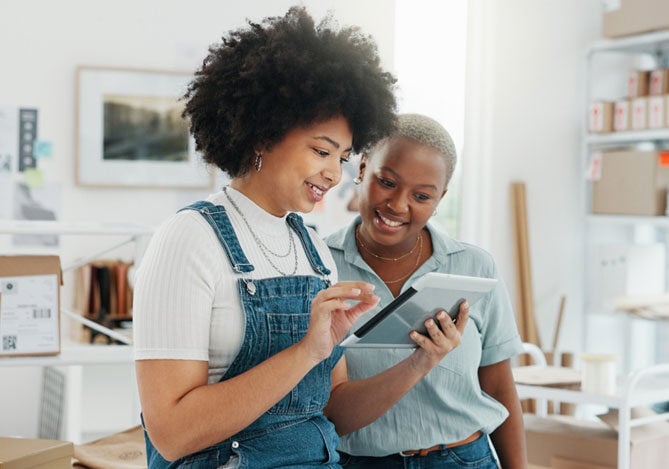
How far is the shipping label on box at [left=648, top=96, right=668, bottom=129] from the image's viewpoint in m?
4.16

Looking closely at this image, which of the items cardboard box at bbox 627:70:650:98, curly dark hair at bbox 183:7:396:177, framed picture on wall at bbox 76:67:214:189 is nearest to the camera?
curly dark hair at bbox 183:7:396:177

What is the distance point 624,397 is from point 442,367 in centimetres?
124

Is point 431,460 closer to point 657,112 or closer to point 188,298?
point 188,298

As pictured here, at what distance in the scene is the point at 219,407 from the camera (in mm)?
1241

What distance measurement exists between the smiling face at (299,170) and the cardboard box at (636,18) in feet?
10.4

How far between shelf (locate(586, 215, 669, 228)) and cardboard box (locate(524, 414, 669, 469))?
1493 mm

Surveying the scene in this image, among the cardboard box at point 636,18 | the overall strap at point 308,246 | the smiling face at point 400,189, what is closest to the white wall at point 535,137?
the cardboard box at point 636,18

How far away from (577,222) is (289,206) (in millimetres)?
3662

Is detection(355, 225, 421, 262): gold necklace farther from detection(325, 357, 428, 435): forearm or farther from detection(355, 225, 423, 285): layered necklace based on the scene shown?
detection(325, 357, 428, 435): forearm

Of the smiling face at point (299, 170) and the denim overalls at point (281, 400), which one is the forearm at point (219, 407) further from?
the smiling face at point (299, 170)

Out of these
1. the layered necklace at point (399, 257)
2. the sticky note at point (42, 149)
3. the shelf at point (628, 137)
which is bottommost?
the layered necklace at point (399, 257)

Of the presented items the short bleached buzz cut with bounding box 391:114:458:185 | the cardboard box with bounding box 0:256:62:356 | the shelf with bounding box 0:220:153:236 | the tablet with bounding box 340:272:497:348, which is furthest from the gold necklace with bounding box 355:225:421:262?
the cardboard box with bounding box 0:256:62:356

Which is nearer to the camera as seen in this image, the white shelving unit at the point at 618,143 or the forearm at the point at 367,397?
the forearm at the point at 367,397

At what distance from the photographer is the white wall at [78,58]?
152 inches
